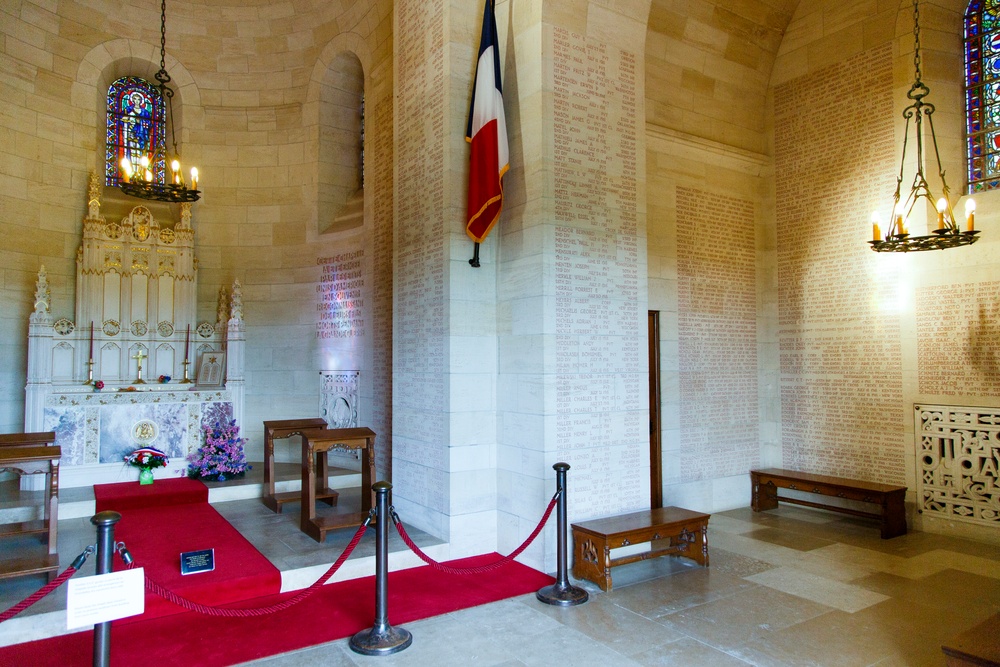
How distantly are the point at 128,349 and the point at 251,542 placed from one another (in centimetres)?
448

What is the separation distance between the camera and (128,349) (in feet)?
28.2

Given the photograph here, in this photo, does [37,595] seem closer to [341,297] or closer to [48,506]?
[48,506]

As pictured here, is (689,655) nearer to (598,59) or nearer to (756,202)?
(598,59)

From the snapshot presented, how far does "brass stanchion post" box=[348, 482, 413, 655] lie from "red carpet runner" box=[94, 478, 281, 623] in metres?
1.18

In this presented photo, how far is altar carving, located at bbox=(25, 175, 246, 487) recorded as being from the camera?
7.22 m

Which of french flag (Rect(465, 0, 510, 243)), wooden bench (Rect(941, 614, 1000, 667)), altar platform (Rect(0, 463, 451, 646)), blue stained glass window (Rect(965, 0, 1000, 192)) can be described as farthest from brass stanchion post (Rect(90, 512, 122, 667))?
blue stained glass window (Rect(965, 0, 1000, 192))

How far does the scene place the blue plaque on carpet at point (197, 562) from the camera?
4652 millimetres

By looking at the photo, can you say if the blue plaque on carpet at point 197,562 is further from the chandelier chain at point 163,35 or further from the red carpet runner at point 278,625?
the chandelier chain at point 163,35

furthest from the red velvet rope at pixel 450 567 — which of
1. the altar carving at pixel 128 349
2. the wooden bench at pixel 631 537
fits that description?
the altar carving at pixel 128 349

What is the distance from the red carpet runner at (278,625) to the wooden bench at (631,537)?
1.30 ft

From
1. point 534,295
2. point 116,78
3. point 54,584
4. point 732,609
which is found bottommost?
point 732,609

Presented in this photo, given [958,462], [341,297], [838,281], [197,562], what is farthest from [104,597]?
[838,281]

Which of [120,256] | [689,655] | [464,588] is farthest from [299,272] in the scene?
[689,655]

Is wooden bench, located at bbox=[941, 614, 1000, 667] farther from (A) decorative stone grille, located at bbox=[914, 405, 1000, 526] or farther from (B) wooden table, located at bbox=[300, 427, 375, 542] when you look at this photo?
(B) wooden table, located at bbox=[300, 427, 375, 542]
